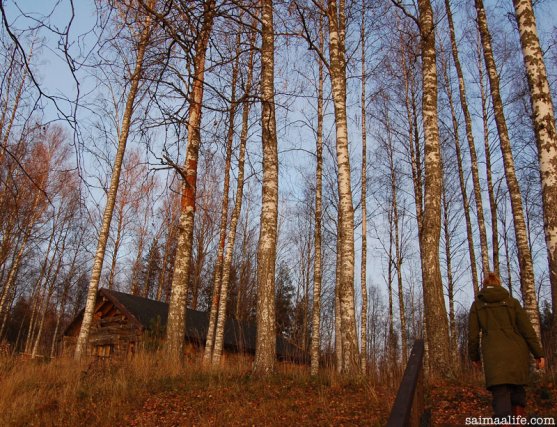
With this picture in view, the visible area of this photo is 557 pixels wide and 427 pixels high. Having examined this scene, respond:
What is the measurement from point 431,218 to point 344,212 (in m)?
1.63

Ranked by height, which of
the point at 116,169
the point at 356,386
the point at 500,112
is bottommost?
the point at 356,386

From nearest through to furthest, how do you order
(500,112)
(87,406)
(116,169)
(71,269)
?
1. (87,406)
2. (500,112)
3. (116,169)
4. (71,269)

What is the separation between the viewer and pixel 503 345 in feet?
15.0

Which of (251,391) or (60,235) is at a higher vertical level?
(60,235)

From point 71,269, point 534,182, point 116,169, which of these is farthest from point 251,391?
point 71,269

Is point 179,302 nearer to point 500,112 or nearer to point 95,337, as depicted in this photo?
point 500,112

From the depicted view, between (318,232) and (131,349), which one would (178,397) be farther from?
(318,232)

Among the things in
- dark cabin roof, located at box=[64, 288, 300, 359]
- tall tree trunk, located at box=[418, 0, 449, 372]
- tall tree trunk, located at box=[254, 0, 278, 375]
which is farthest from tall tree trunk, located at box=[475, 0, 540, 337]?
dark cabin roof, located at box=[64, 288, 300, 359]

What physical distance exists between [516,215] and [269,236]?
21.6 feet

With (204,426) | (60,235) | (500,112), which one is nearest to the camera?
(204,426)

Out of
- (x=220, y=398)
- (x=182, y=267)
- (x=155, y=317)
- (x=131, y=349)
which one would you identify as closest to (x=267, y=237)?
(x=182, y=267)

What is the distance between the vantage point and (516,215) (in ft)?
35.2

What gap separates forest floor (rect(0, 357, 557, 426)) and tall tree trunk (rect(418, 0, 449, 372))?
727 millimetres

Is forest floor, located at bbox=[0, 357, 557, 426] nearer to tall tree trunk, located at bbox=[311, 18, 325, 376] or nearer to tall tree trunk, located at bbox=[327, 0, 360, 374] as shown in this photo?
tall tree trunk, located at bbox=[327, 0, 360, 374]
